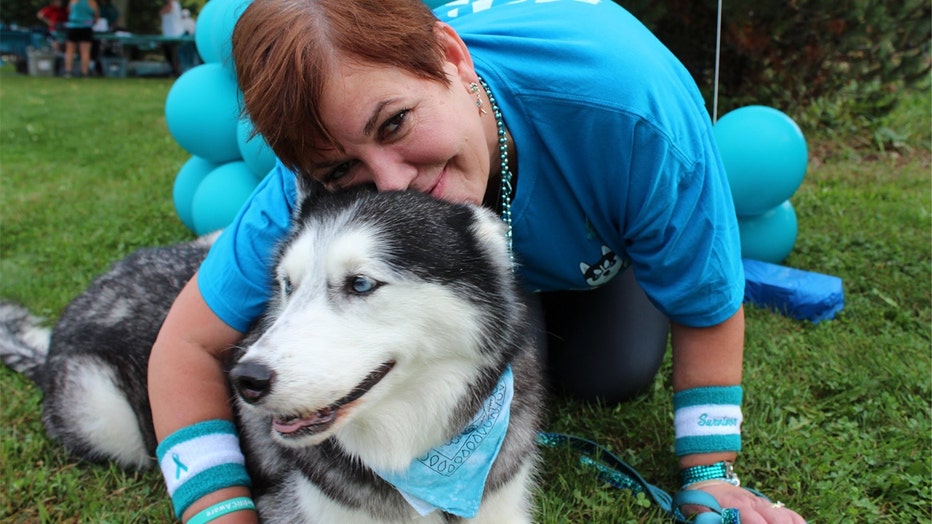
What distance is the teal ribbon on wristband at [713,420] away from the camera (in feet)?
6.87

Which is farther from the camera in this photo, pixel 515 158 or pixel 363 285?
pixel 515 158

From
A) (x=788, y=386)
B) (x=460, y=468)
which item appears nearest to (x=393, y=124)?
(x=460, y=468)

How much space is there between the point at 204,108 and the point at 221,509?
2786 mm

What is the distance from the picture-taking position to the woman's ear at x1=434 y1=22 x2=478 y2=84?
1733 mm

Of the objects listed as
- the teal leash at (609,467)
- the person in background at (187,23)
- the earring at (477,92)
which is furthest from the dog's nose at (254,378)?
the person in background at (187,23)

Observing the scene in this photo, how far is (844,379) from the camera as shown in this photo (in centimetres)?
274

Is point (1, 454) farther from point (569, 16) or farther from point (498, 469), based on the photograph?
point (569, 16)

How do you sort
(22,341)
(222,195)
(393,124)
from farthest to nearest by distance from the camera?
(222,195), (22,341), (393,124)

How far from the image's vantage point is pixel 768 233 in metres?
3.88

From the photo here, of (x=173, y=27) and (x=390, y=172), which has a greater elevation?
(x=390, y=172)

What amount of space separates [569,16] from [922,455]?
182 cm

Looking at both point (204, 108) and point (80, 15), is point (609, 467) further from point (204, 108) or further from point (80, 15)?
point (80, 15)

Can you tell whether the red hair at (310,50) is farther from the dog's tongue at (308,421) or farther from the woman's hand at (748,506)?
the woman's hand at (748,506)

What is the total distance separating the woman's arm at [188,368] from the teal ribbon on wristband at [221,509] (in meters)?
0.03
